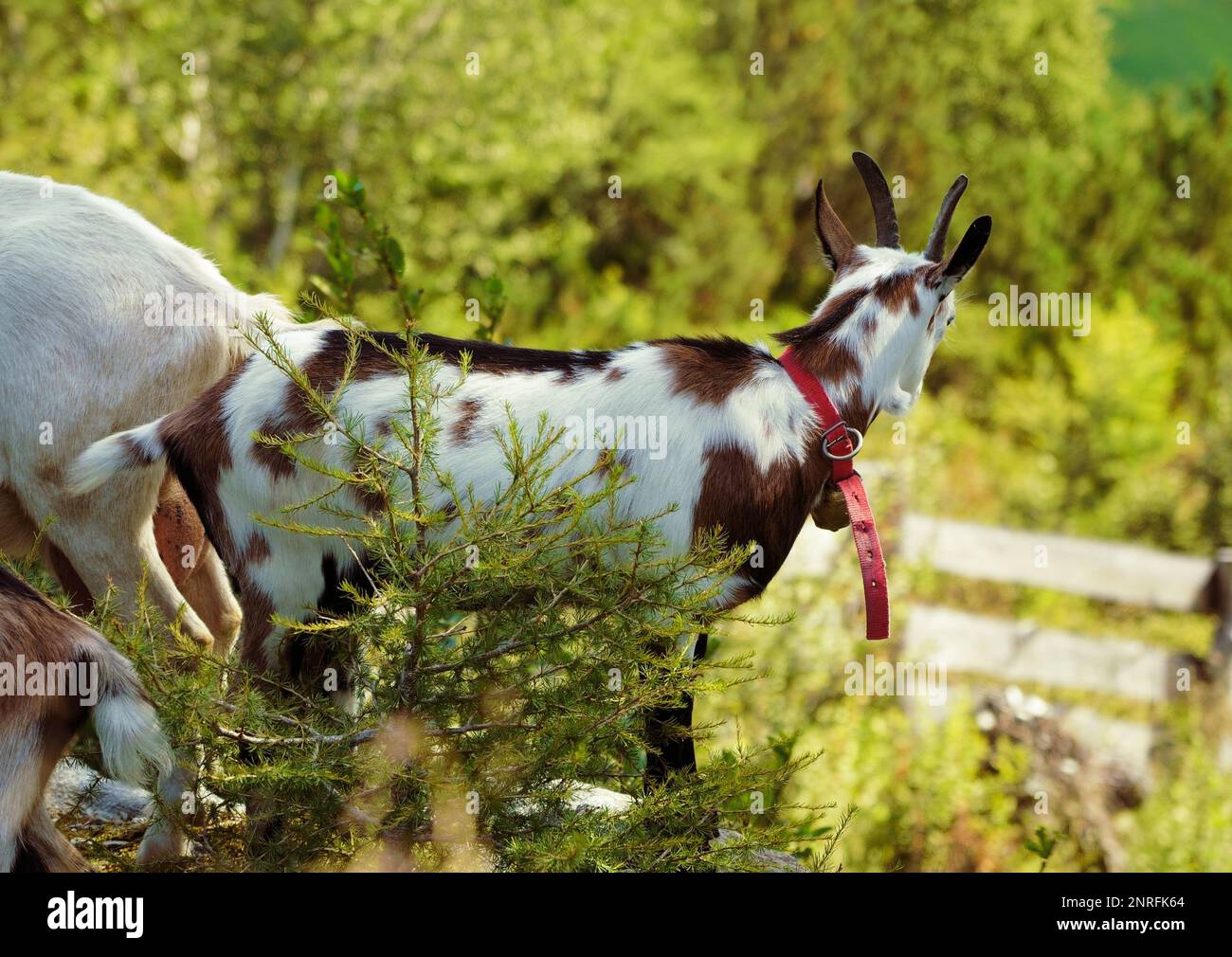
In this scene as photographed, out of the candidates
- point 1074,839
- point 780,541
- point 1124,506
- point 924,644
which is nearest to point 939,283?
point 780,541

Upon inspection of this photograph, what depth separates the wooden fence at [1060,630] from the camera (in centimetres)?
1131

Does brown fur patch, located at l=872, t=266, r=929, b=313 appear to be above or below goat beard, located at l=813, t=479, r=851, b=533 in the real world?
above

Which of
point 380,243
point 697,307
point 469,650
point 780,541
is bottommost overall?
point 469,650

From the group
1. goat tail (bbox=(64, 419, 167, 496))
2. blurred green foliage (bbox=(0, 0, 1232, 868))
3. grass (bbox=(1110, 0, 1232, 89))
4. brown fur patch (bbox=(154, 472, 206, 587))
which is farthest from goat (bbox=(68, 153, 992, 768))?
grass (bbox=(1110, 0, 1232, 89))

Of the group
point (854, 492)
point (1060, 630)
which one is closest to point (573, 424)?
point (854, 492)

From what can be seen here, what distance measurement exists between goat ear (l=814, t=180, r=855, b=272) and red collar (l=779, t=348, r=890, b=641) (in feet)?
1.66

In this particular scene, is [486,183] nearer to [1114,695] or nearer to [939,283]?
[1114,695]

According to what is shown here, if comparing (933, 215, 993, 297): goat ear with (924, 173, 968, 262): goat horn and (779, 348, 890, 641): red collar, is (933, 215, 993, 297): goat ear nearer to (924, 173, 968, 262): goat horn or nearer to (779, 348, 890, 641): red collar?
(924, 173, 968, 262): goat horn

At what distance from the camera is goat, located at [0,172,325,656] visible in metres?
4.05

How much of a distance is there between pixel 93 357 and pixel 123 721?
153 cm

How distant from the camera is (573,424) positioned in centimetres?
376

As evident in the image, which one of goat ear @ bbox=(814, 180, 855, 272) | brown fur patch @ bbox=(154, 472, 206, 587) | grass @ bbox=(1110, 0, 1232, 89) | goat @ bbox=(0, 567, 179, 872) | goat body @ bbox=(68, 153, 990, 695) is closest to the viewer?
goat @ bbox=(0, 567, 179, 872)

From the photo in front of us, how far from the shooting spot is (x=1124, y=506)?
17.1m

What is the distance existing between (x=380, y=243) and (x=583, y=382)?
2.03 metres
